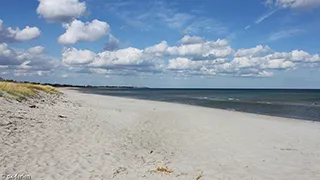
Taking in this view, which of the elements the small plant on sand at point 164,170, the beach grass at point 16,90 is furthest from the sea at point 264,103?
the beach grass at point 16,90

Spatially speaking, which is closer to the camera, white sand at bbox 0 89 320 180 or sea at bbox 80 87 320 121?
white sand at bbox 0 89 320 180

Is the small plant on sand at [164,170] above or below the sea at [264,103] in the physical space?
below

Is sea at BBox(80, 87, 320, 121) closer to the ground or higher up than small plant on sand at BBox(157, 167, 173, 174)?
higher up

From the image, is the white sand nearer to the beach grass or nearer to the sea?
the beach grass

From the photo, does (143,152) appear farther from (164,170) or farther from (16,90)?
(16,90)

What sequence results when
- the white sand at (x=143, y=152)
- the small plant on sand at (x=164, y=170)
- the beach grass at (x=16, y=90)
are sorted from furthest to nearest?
the beach grass at (x=16, y=90) → the small plant on sand at (x=164, y=170) → the white sand at (x=143, y=152)

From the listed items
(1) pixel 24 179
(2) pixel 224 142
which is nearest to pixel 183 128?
(2) pixel 224 142

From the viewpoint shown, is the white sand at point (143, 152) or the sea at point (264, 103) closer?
the white sand at point (143, 152)

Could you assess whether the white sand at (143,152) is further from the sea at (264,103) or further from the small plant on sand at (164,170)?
the sea at (264,103)

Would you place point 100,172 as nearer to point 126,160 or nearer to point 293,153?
point 126,160

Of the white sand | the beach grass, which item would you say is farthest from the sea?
the beach grass

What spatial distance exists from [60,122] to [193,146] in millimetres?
6923

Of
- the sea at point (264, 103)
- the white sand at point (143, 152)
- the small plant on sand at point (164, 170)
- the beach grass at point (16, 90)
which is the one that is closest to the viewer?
the white sand at point (143, 152)

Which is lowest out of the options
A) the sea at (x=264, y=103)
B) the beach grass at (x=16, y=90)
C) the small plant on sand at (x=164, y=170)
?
the small plant on sand at (x=164, y=170)
